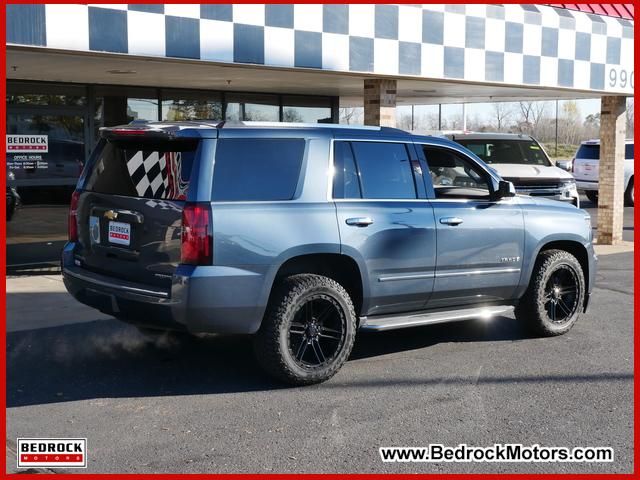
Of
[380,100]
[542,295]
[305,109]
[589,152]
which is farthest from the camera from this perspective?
[589,152]

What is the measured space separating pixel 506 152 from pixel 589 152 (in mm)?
10002

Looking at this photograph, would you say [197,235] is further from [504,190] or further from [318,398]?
[504,190]

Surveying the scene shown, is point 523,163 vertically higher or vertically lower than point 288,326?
higher

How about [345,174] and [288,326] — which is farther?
[345,174]

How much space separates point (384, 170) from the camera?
20.5 feet

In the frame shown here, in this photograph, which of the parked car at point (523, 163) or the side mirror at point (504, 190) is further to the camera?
the parked car at point (523, 163)

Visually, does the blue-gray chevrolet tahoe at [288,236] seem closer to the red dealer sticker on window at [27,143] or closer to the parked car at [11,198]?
the parked car at [11,198]

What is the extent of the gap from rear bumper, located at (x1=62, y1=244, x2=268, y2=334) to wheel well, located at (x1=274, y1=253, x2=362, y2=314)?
1.09 ft

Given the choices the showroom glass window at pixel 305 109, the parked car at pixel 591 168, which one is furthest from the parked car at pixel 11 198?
the parked car at pixel 591 168

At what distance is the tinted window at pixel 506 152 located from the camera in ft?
45.2

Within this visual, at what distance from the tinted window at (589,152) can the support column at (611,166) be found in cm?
892

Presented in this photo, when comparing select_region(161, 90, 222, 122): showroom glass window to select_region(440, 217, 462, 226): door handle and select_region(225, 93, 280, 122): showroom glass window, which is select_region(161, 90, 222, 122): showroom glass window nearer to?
select_region(225, 93, 280, 122): showroom glass window

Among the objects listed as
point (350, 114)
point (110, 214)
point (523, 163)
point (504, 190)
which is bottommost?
point (110, 214)

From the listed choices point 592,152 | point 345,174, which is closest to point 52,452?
point 345,174
